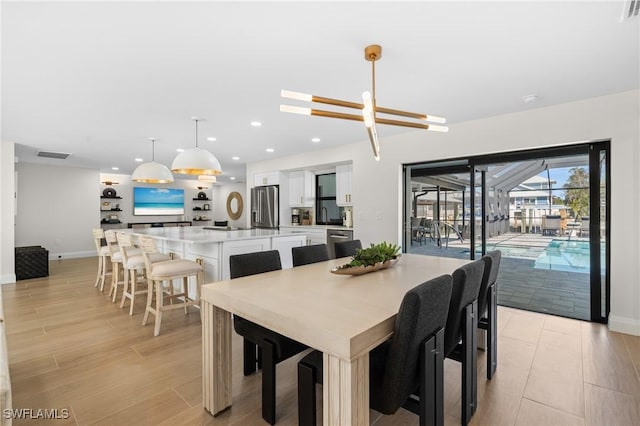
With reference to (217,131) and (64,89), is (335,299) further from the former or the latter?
(217,131)

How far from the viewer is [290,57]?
91.8 inches

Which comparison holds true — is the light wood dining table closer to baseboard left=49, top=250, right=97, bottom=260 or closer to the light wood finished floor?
the light wood finished floor

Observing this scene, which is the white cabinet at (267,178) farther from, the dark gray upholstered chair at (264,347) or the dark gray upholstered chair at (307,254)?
the dark gray upholstered chair at (264,347)

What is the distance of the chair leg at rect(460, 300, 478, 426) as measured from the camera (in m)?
1.73

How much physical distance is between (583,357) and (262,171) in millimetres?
6229

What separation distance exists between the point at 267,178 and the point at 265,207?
2.23ft

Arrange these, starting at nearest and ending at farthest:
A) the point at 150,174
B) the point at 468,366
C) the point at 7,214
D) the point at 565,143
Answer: the point at 468,366 < the point at 565,143 < the point at 150,174 < the point at 7,214

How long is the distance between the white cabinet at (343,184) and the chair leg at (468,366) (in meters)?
4.08

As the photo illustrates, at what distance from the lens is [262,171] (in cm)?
718

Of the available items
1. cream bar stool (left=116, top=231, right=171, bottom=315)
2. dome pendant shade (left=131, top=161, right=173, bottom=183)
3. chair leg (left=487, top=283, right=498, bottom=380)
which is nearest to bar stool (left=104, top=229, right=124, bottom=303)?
cream bar stool (left=116, top=231, right=171, bottom=315)

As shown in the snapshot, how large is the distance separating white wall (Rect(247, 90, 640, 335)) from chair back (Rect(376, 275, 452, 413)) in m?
3.04

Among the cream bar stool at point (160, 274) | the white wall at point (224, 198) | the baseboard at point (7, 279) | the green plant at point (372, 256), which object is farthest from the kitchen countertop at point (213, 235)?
the white wall at point (224, 198)

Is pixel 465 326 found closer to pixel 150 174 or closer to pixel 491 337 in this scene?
pixel 491 337

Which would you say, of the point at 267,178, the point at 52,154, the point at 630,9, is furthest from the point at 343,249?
the point at 52,154
